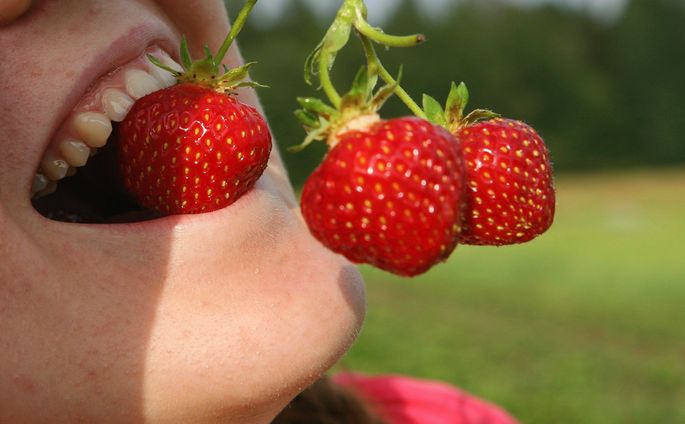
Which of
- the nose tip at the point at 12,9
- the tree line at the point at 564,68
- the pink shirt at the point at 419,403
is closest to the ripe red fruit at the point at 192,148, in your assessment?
the nose tip at the point at 12,9

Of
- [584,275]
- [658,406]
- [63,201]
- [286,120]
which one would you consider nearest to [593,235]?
[584,275]

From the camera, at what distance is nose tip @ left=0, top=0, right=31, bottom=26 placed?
84 cm

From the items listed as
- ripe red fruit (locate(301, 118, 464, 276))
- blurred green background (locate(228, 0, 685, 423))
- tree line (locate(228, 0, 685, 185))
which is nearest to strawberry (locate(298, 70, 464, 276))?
ripe red fruit (locate(301, 118, 464, 276))

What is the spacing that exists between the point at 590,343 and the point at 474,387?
1928 millimetres

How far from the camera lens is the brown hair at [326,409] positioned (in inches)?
60.9

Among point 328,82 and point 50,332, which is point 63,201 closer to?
point 50,332

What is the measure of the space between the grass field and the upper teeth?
190 cm

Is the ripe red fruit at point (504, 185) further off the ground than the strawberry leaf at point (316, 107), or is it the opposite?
the strawberry leaf at point (316, 107)

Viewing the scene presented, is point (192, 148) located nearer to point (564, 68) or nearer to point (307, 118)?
point (307, 118)

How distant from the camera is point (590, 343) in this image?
4770 mm

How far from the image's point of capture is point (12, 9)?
85 cm

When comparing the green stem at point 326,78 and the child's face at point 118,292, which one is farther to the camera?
the child's face at point 118,292

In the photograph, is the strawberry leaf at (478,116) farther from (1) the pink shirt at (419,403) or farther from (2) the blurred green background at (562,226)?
(2) the blurred green background at (562,226)

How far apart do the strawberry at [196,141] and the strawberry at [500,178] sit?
0.61ft
